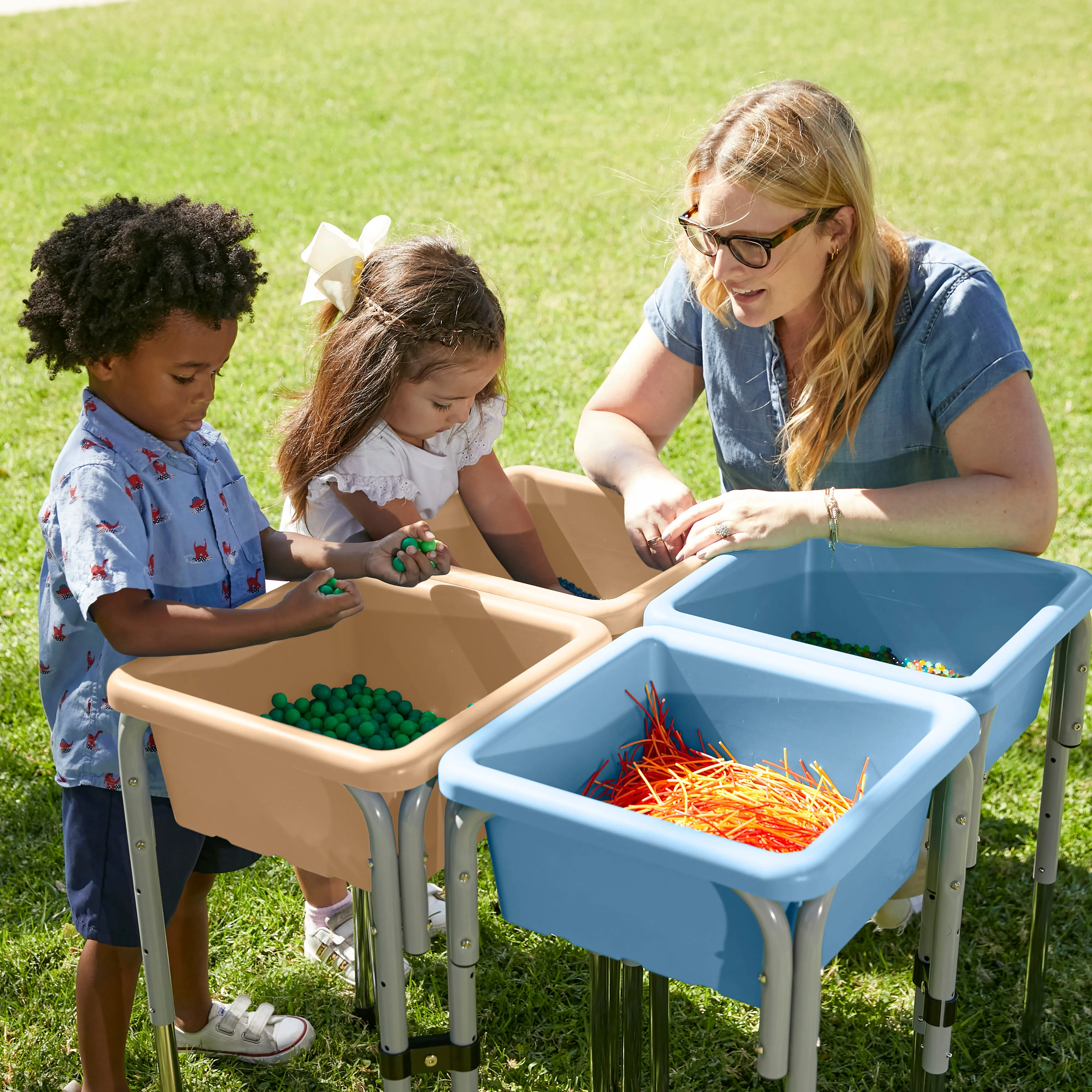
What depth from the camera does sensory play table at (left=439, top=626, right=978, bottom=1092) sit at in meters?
1.25

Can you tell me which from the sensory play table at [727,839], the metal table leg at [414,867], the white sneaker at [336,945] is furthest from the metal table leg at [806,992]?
the white sneaker at [336,945]

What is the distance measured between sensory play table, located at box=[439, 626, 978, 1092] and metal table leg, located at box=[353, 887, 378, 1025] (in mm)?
702

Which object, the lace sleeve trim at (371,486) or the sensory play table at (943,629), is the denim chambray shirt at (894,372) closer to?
the sensory play table at (943,629)

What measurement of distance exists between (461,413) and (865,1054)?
1.26 metres

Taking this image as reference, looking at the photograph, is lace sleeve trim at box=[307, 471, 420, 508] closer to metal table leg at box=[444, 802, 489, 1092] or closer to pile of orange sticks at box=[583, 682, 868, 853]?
pile of orange sticks at box=[583, 682, 868, 853]

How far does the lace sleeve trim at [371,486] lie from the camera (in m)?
2.09

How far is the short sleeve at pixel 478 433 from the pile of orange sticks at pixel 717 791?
0.73 metres

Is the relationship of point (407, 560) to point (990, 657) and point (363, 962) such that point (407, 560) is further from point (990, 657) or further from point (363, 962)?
point (990, 657)

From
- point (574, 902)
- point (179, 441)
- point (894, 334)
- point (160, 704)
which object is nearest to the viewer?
point (574, 902)

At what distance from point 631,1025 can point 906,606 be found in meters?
0.78

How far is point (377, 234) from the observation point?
2.19 meters

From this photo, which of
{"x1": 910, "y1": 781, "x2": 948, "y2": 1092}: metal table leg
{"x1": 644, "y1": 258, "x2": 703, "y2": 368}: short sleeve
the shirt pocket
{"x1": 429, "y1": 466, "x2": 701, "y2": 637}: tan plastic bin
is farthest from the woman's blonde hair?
the shirt pocket

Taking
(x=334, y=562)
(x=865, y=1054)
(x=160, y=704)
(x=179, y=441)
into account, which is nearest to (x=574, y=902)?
(x=160, y=704)

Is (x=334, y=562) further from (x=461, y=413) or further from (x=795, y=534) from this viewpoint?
(x=795, y=534)
